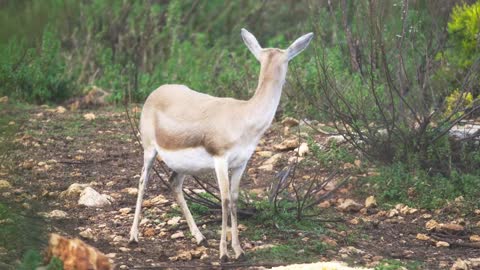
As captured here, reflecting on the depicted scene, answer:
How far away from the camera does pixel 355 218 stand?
730cm

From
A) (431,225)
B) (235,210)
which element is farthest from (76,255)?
(431,225)

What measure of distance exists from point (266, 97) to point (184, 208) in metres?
1.15

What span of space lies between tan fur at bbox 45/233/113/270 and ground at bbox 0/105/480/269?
182 mm

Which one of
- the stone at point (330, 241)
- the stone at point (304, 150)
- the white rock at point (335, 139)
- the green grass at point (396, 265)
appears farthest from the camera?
the white rock at point (335, 139)

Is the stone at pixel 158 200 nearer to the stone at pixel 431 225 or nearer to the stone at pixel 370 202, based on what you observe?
the stone at pixel 370 202

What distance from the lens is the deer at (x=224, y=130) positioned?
19.7 feet

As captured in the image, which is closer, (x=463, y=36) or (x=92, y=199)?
(x=92, y=199)

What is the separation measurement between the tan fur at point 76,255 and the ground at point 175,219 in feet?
0.60

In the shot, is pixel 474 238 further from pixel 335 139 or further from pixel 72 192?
pixel 72 192

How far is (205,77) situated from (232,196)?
4.90 m

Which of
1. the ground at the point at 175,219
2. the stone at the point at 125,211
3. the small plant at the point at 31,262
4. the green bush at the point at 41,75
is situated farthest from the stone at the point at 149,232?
the green bush at the point at 41,75

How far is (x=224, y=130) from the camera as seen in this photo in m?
6.00

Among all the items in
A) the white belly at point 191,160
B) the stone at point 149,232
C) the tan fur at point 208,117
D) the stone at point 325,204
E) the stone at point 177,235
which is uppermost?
the tan fur at point 208,117

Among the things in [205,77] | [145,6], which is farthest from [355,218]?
[145,6]
